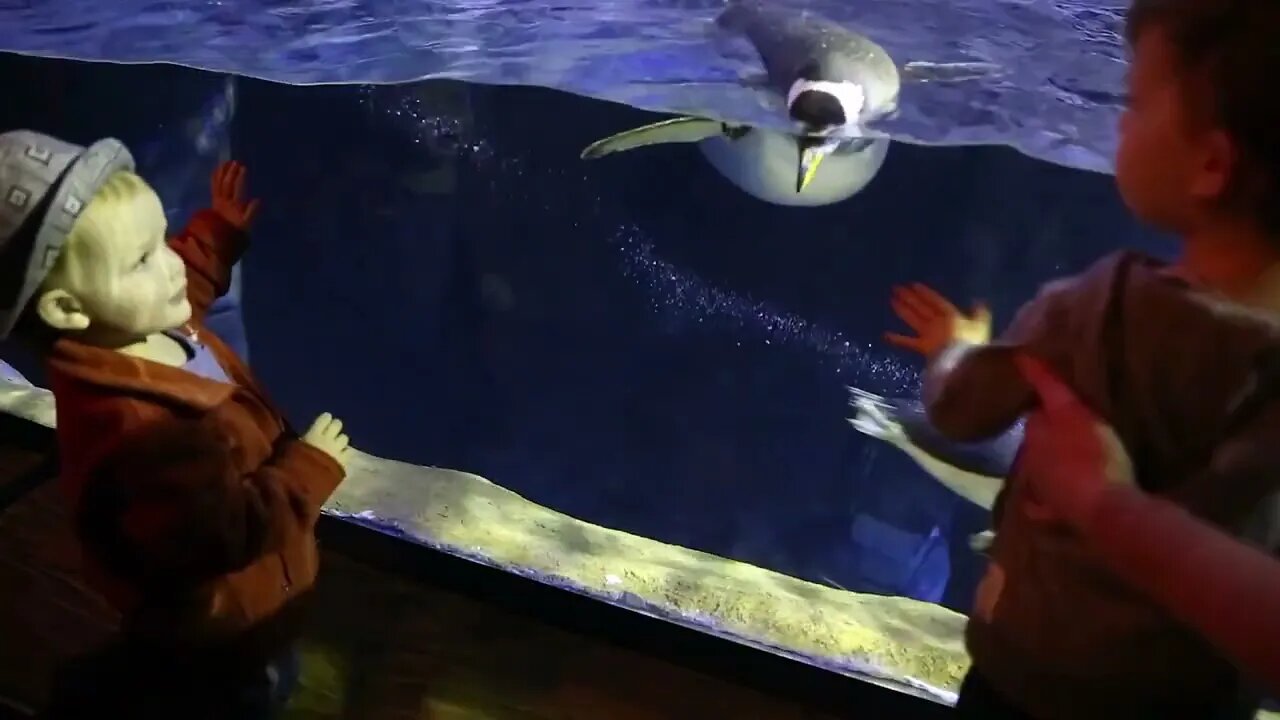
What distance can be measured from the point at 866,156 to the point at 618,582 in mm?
1582

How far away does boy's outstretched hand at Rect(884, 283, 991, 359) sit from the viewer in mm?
1136

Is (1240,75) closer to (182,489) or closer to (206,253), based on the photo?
(182,489)

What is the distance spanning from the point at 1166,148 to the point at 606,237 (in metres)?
4.43

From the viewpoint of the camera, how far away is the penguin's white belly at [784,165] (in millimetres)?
2805

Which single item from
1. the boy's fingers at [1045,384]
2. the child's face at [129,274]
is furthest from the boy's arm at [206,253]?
the boy's fingers at [1045,384]

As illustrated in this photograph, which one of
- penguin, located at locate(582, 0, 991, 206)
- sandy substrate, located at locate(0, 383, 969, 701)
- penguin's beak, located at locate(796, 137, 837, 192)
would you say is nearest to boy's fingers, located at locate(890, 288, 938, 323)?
sandy substrate, located at locate(0, 383, 969, 701)

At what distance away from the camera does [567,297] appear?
5043mm

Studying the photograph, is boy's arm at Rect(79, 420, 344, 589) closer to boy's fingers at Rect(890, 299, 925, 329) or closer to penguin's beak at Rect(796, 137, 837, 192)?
boy's fingers at Rect(890, 299, 925, 329)

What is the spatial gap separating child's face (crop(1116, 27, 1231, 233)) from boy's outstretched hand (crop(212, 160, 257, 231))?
4.21ft

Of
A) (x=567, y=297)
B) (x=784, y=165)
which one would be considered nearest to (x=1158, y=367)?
(x=784, y=165)

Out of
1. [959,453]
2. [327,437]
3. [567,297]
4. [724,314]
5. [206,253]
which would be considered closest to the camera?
[327,437]

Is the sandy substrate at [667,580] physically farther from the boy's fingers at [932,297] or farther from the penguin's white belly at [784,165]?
the penguin's white belly at [784,165]

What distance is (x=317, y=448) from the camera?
1.39m

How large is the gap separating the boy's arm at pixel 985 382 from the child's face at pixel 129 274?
3.12 feet
